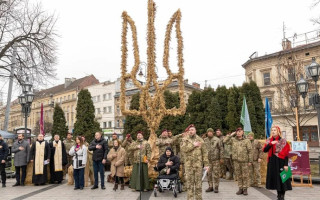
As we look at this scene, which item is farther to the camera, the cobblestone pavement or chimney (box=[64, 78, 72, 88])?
chimney (box=[64, 78, 72, 88])

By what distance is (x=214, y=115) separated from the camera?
934 inches

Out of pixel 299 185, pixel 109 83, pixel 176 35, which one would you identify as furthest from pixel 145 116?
pixel 109 83

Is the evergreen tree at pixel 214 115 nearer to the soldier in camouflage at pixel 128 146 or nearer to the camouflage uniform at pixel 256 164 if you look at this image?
the camouflage uniform at pixel 256 164

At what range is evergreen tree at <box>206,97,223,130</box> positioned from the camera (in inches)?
927

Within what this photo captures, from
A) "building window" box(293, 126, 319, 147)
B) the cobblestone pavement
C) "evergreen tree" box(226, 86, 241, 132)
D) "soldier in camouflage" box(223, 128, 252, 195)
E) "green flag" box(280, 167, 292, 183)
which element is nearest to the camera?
"green flag" box(280, 167, 292, 183)

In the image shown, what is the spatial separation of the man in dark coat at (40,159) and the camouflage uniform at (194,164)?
6.58 meters

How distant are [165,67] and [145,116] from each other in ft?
6.70

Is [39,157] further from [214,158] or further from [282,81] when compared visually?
[282,81]

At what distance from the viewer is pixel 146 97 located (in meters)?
11.1

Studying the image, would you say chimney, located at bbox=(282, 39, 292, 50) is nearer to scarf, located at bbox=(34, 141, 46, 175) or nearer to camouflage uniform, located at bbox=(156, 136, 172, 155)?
camouflage uniform, located at bbox=(156, 136, 172, 155)

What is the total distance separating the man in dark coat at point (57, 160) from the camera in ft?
37.7

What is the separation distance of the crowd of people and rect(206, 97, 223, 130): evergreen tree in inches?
396

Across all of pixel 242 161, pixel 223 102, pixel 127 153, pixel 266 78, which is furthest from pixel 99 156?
pixel 266 78

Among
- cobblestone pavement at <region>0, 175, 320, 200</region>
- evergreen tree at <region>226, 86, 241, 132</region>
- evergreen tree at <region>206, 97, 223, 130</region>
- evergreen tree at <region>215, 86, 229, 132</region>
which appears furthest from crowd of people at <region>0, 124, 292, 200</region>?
evergreen tree at <region>215, 86, 229, 132</region>
